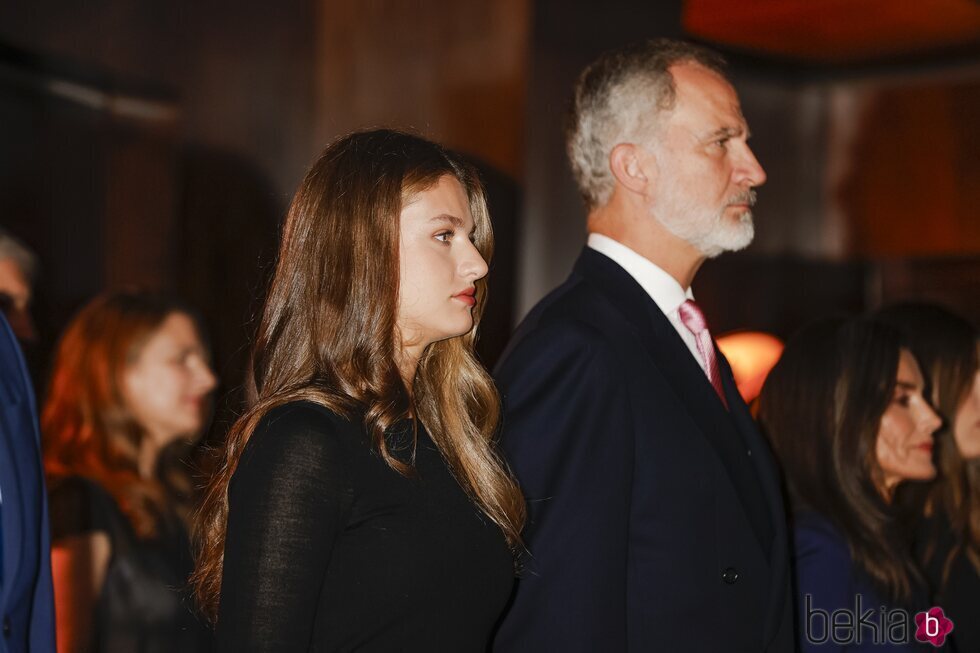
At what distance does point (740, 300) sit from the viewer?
5.59 m

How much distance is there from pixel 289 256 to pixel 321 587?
48 centimetres

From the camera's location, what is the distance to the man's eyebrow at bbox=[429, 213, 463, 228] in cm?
151

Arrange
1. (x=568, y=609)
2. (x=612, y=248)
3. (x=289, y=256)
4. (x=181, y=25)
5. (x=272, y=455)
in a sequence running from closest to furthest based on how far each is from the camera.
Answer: (x=272, y=455)
(x=289, y=256)
(x=568, y=609)
(x=612, y=248)
(x=181, y=25)

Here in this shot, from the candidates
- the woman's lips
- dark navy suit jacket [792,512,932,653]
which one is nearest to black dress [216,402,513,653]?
the woman's lips

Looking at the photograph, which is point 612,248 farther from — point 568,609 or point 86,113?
point 86,113

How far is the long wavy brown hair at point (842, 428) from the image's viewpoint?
232cm

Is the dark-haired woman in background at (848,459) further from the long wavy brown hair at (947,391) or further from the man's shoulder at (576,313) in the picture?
the man's shoulder at (576,313)

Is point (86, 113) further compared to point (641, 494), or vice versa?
point (86, 113)

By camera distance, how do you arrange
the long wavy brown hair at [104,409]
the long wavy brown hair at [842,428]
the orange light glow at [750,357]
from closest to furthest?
the long wavy brown hair at [842,428] < the long wavy brown hair at [104,409] < the orange light glow at [750,357]

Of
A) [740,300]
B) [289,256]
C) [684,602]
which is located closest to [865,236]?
[740,300]

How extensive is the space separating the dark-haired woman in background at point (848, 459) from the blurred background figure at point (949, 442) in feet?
0.99

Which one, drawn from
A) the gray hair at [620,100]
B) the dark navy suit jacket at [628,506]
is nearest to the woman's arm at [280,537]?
the dark navy suit jacket at [628,506]

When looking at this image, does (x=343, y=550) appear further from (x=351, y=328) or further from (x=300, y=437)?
(x=351, y=328)

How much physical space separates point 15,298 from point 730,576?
214 centimetres
